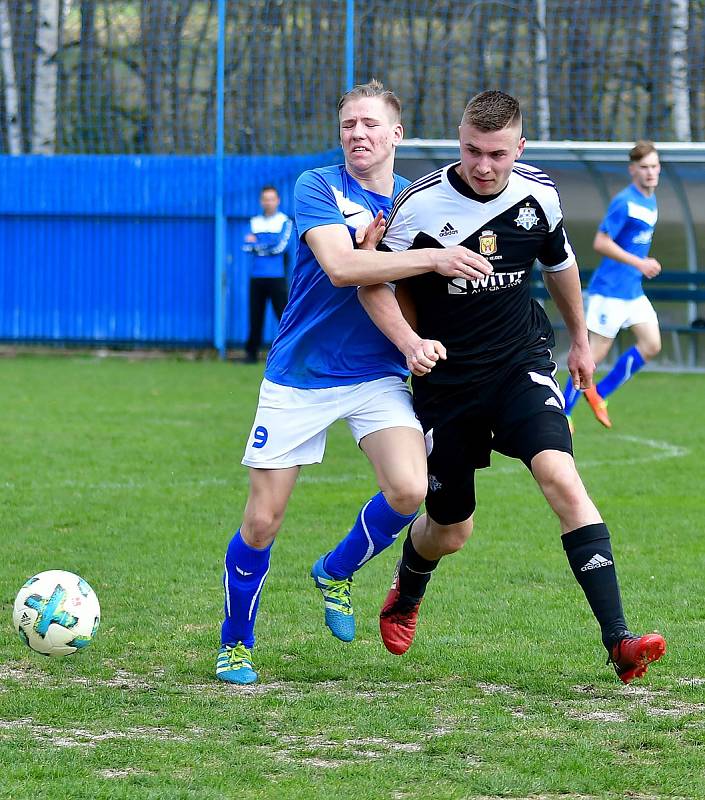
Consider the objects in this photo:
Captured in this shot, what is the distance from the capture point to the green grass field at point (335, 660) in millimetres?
3678

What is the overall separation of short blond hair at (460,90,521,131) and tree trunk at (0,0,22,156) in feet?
52.5

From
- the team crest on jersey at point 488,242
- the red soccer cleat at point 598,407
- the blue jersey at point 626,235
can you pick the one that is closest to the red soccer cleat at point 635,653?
the team crest on jersey at point 488,242

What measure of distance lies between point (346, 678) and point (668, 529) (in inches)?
124

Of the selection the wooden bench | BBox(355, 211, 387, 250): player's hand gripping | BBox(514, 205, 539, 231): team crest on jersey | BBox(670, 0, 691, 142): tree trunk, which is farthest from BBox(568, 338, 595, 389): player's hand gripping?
BBox(670, 0, 691, 142): tree trunk

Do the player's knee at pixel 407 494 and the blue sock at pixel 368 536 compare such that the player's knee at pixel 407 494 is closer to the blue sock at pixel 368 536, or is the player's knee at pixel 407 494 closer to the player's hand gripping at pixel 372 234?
the blue sock at pixel 368 536

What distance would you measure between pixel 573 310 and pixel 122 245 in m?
13.8

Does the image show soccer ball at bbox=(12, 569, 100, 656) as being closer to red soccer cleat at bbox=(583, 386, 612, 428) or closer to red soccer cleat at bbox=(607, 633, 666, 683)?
red soccer cleat at bbox=(607, 633, 666, 683)

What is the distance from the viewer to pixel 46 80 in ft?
62.5

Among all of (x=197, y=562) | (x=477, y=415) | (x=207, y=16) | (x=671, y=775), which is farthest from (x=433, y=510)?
(x=207, y=16)

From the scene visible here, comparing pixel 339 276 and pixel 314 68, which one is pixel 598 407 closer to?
pixel 339 276

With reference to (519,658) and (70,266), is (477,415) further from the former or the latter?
(70,266)

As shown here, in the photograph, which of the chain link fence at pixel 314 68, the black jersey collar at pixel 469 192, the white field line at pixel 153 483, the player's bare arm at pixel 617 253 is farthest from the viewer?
the chain link fence at pixel 314 68

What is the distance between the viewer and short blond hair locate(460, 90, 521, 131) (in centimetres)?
421

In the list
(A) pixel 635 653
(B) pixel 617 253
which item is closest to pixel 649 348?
(B) pixel 617 253
